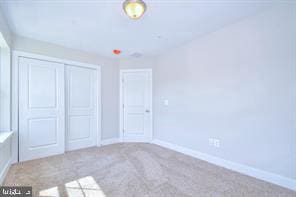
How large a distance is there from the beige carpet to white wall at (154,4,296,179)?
1.39ft

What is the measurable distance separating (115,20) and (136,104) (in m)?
2.40

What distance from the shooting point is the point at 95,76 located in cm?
396

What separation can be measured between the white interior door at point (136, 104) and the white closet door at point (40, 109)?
5.17 feet

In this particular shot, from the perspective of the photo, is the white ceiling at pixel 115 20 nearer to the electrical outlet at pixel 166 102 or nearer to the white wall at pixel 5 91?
the white wall at pixel 5 91

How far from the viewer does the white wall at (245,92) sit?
204 centimetres

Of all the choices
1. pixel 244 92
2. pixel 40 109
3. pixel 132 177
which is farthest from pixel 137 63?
pixel 132 177

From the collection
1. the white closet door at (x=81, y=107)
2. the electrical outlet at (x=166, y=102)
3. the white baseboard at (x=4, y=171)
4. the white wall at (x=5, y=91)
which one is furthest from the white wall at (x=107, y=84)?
the white baseboard at (x=4, y=171)

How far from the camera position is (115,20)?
7.75 ft

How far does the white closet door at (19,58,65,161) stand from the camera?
2.91 meters

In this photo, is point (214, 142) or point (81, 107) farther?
point (81, 107)

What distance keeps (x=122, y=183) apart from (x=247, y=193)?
1.61 metres

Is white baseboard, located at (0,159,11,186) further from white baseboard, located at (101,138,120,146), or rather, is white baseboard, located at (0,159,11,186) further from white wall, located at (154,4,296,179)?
white wall, located at (154,4,296,179)

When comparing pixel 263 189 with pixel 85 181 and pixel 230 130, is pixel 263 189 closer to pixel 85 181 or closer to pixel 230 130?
pixel 230 130

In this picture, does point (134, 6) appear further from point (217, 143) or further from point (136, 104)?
point (136, 104)
